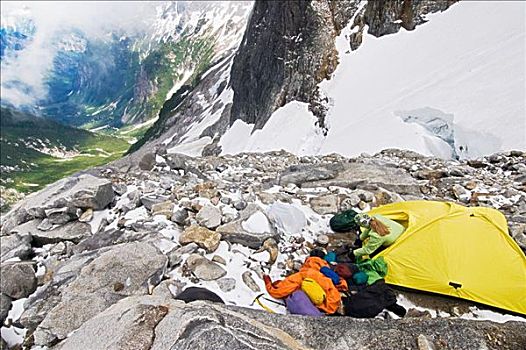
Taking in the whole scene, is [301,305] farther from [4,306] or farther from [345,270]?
[4,306]

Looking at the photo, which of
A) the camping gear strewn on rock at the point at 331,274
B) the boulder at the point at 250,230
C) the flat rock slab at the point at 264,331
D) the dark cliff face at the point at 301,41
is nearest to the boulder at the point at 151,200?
the boulder at the point at 250,230

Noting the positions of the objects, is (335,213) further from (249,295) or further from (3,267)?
(3,267)

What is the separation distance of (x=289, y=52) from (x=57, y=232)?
38.6 m

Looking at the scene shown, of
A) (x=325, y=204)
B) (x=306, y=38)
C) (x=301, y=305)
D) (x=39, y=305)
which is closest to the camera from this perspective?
(x=301, y=305)

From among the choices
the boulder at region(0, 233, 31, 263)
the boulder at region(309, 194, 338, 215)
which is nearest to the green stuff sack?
the boulder at region(309, 194, 338, 215)

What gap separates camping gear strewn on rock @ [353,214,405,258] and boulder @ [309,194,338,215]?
1634 mm

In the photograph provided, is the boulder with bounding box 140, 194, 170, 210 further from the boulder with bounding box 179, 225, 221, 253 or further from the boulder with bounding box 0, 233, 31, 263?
the boulder with bounding box 0, 233, 31, 263

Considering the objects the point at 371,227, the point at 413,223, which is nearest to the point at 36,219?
the point at 371,227

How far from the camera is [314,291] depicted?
6277mm

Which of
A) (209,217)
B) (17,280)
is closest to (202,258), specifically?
(209,217)

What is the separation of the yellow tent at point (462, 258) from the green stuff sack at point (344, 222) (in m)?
1.34

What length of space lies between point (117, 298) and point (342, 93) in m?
29.5

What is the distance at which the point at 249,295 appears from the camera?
671cm

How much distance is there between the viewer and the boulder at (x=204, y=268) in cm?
688
